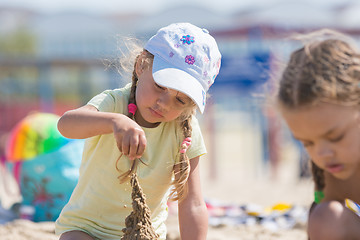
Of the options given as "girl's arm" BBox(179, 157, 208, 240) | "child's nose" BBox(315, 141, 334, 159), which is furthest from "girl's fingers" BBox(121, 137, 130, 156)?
"child's nose" BBox(315, 141, 334, 159)

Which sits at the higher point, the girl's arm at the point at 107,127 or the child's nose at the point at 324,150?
the girl's arm at the point at 107,127

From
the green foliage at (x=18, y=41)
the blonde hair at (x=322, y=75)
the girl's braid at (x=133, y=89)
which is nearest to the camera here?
the blonde hair at (x=322, y=75)

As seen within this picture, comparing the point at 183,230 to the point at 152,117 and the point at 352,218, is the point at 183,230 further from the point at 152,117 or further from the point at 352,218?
the point at 352,218

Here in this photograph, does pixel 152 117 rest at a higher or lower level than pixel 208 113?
higher

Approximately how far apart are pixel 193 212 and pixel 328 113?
728 millimetres

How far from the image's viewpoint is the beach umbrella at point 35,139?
362cm

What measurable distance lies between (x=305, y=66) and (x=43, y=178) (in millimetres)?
2282

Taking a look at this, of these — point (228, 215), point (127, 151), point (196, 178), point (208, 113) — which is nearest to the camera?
point (127, 151)

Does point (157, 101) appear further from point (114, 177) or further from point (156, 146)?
point (114, 177)

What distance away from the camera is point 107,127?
5.69 feet

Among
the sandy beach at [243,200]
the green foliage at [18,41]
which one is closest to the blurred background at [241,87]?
the sandy beach at [243,200]

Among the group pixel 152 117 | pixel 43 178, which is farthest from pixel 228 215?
pixel 152 117

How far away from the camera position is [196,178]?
2102mm

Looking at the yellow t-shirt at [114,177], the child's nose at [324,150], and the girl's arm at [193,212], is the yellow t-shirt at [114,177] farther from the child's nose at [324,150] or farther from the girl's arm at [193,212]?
the child's nose at [324,150]
